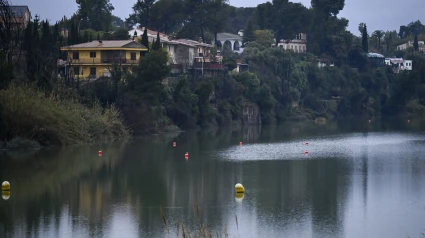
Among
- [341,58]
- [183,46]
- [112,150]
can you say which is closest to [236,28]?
[341,58]

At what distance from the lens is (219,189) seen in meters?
39.3

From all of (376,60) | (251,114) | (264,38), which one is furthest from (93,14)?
(376,60)

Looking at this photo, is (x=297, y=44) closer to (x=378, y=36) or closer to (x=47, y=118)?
(x=378, y=36)

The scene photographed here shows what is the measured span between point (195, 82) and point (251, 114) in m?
8.85

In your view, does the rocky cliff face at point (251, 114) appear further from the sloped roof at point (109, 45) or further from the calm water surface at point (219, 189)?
the calm water surface at point (219, 189)

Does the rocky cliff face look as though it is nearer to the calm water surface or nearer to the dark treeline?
the dark treeline

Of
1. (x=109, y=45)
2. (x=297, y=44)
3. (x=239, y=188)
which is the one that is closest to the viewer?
(x=239, y=188)

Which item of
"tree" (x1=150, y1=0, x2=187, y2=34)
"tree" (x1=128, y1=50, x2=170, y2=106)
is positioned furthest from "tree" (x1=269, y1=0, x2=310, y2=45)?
"tree" (x1=128, y1=50, x2=170, y2=106)

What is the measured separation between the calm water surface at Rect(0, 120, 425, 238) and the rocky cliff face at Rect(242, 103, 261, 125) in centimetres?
2465

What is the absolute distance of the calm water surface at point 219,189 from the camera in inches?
1199

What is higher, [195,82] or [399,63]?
[399,63]

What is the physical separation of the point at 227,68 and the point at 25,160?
47.8 metres

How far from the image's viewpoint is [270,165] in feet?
159

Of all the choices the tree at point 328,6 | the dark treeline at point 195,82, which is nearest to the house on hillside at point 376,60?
the dark treeline at point 195,82
